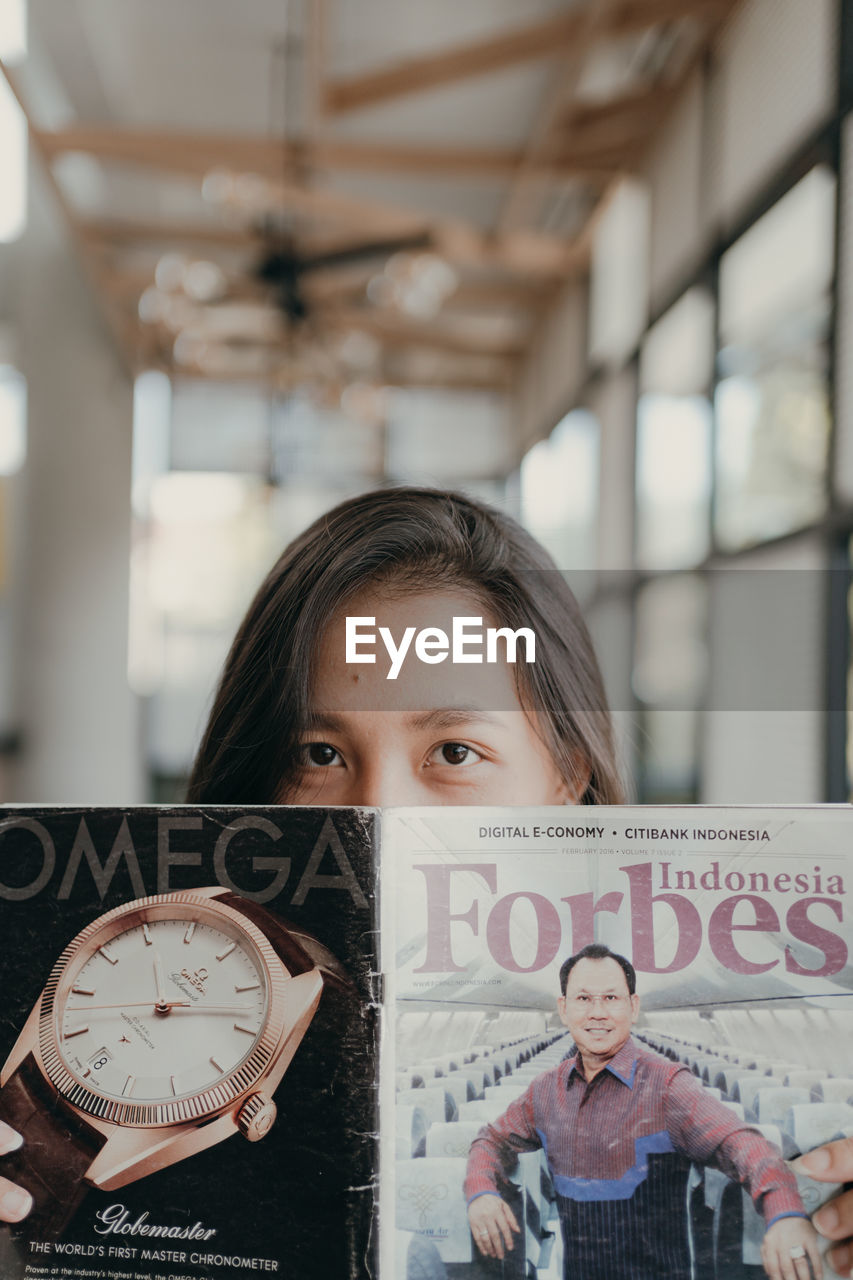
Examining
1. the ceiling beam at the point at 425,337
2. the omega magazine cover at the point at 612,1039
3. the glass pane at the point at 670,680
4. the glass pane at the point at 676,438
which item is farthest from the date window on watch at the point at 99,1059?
the ceiling beam at the point at 425,337

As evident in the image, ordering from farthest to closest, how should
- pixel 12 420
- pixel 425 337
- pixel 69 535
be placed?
1. pixel 425 337
2. pixel 69 535
3. pixel 12 420

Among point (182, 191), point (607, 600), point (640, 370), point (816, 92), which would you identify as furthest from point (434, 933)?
point (182, 191)

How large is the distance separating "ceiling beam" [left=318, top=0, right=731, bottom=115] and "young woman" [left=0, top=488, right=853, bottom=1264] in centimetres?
203

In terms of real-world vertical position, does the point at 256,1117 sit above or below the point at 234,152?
below

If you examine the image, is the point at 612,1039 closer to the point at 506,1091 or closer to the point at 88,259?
the point at 506,1091

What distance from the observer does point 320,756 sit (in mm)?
635

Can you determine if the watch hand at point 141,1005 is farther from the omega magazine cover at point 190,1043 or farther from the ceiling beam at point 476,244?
the ceiling beam at point 476,244

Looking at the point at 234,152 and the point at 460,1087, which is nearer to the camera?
the point at 460,1087

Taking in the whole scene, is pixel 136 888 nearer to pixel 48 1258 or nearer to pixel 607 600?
pixel 48 1258

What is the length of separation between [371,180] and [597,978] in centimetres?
375

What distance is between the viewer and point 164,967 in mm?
482

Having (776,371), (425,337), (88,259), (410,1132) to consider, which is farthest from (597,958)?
(425,337)

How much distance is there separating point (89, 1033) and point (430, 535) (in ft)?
1.25

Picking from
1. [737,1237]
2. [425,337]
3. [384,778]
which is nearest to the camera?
[737,1237]
